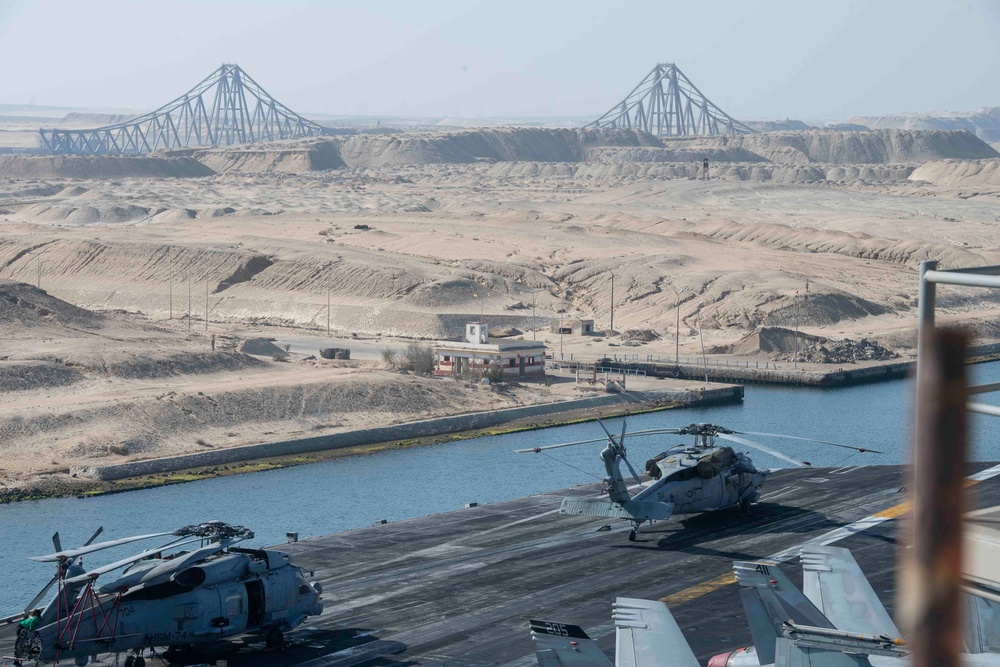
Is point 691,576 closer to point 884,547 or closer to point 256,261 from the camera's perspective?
point 884,547

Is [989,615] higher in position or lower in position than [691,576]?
higher

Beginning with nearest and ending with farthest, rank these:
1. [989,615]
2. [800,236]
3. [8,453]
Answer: [989,615] → [8,453] → [800,236]

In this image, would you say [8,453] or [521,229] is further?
[521,229]

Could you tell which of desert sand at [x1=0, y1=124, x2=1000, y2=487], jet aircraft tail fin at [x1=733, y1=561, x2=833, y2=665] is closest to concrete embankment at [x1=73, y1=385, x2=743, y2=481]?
desert sand at [x1=0, y1=124, x2=1000, y2=487]

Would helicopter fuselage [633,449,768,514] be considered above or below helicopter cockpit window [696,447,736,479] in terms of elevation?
below

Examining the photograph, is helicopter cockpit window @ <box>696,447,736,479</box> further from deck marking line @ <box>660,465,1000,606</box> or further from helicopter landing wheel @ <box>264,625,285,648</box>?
helicopter landing wheel @ <box>264,625,285,648</box>

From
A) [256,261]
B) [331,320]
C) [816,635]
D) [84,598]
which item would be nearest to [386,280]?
[331,320]
